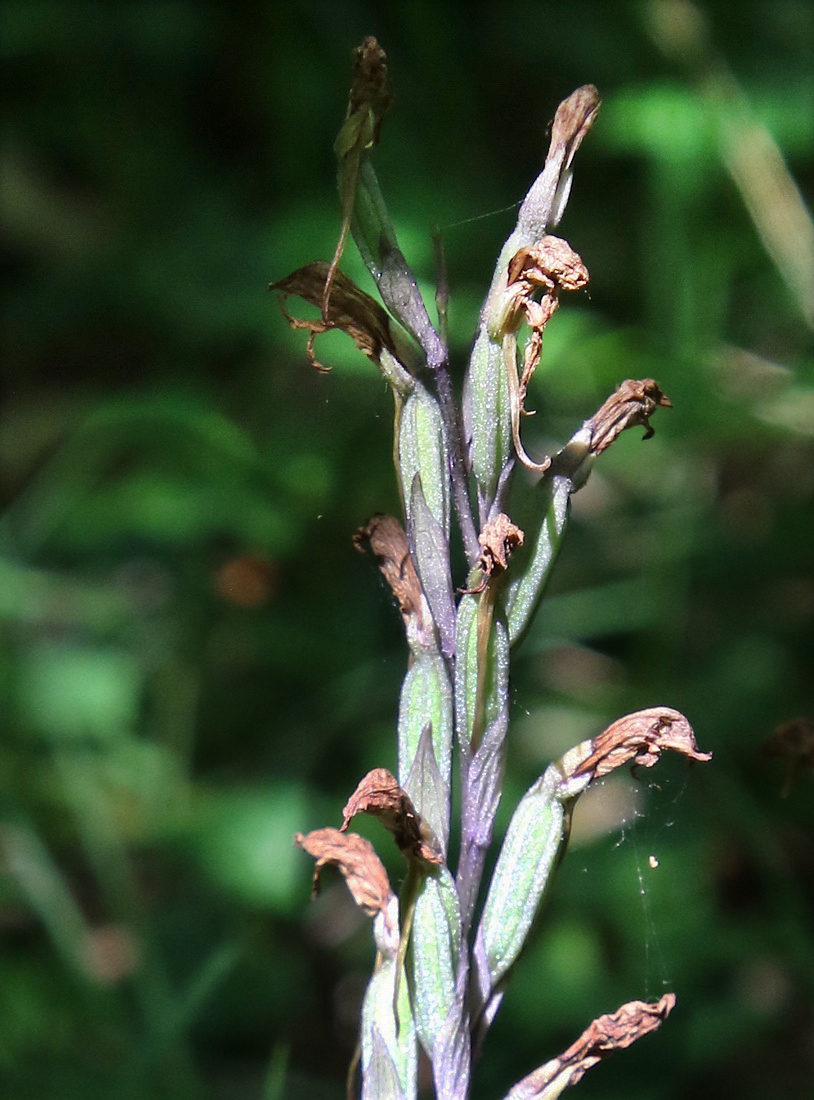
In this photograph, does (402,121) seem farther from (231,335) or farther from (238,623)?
(238,623)

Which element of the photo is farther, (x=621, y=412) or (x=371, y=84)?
(x=621, y=412)

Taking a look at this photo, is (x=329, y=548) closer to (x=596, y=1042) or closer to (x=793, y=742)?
(x=793, y=742)

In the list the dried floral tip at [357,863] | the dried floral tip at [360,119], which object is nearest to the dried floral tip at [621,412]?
the dried floral tip at [360,119]

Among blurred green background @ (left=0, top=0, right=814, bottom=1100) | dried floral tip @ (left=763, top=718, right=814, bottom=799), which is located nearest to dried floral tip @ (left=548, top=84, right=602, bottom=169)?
dried floral tip @ (left=763, top=718, right=814, bottom=799)

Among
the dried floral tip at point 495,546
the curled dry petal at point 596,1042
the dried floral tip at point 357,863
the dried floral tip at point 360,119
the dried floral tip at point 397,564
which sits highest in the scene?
the dried floral tip at point 360,119

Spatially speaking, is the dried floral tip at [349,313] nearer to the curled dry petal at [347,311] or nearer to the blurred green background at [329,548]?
the curled dry petal at [347,311]

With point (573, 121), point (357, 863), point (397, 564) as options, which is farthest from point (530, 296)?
point (357, 863)
